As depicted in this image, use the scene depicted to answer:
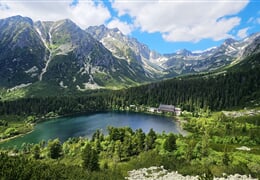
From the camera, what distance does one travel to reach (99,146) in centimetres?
10944

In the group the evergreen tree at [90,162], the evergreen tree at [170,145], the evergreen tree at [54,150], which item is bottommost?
the evergreen tree at [54,150]

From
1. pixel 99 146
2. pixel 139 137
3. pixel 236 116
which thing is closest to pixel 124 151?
pixel 139 137

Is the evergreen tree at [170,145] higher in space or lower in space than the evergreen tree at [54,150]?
higher

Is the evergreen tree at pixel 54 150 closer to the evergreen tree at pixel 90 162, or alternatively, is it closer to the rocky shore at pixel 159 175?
the evergreen tree at pixel 90 162

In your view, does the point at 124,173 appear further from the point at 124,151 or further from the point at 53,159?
the point at 53,159

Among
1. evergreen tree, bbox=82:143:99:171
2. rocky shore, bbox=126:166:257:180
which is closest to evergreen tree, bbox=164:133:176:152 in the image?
rocky shore, bbox=126:166:257:180

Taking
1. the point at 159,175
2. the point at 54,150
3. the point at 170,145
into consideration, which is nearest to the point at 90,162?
the point at 159,175

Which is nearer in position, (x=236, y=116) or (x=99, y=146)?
(x=99, y=146)

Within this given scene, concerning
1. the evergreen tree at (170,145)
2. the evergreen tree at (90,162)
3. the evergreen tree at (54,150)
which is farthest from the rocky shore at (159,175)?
the evergreen tree at (54,150)

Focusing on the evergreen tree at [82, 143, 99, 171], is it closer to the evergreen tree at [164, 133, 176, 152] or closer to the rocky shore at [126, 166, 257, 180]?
the rocky shore at [126, 166, 257, 180]

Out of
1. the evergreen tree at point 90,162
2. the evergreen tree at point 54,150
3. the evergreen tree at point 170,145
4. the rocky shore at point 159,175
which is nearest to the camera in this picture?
the rocky shore at point 159,175

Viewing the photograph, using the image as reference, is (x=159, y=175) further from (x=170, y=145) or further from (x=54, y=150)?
(x=54, y=150)

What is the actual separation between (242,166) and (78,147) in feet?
222

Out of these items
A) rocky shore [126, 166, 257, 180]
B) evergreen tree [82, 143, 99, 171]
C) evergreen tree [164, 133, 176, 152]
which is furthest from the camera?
evergreen tree [164, 133, 176, 152]
